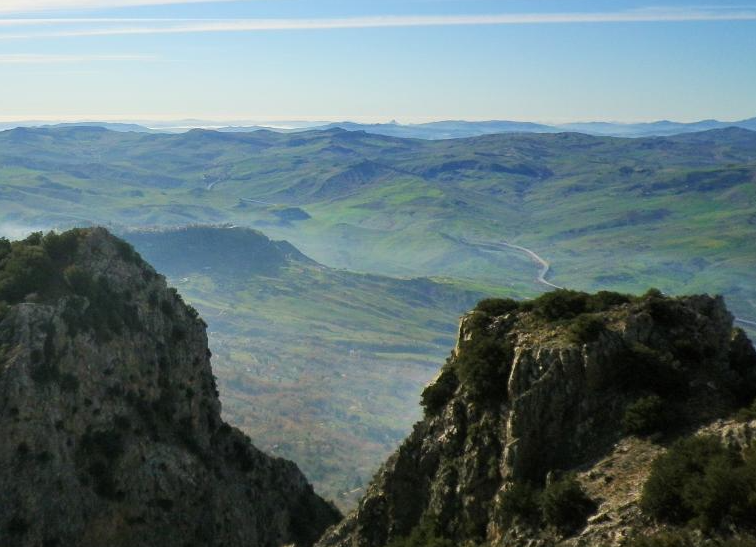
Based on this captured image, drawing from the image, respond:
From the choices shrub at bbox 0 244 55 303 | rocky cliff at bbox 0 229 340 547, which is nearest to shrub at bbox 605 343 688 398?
rocky cliff at bbox 0 229 340 547

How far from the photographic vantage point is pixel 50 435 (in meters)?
45.8

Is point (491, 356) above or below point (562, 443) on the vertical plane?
above

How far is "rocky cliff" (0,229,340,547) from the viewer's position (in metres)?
44.9

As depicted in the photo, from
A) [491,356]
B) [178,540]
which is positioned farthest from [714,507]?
[178,540]

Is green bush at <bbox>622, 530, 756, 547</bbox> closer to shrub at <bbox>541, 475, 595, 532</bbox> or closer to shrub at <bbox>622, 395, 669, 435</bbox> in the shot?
shrub at <bbox>541, 475, 595, 532</bbox>

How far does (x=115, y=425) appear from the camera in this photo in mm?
49625

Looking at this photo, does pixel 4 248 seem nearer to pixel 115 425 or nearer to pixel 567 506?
pixel 115 425

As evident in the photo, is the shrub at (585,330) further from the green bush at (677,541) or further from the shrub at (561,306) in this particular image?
the green bush at (677,541)

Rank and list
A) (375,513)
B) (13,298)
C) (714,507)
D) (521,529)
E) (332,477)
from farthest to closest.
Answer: (332,477), (13,298), (375,513), (521,529), (714,507)

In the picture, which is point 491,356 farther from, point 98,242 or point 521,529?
point 98,242

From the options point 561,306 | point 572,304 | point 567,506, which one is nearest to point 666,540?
point 567,506

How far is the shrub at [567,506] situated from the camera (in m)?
26.4

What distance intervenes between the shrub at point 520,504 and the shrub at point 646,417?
13.6ft

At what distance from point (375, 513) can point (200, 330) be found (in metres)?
27.9
